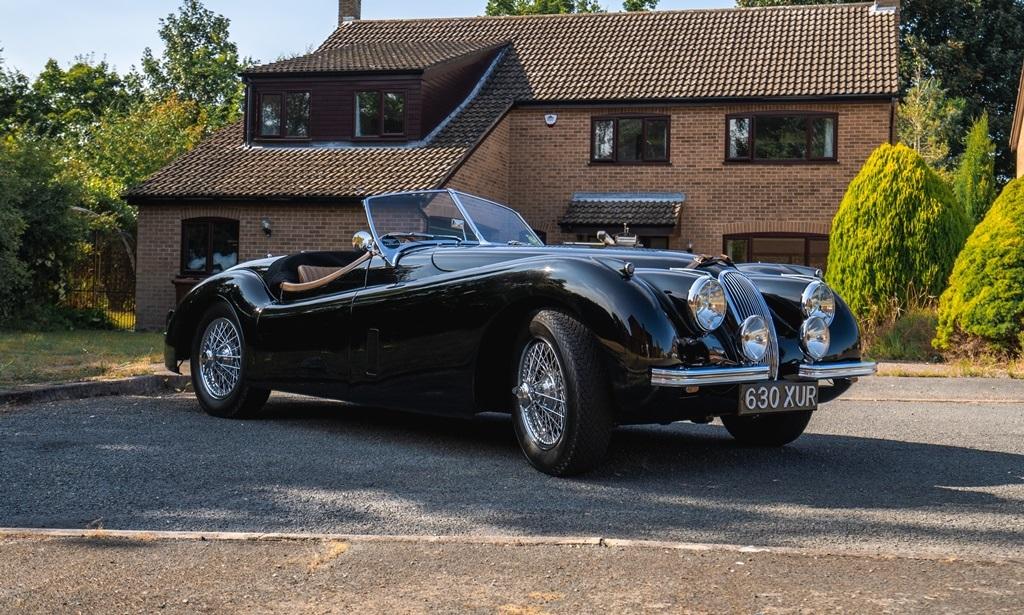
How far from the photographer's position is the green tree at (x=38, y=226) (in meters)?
18.9

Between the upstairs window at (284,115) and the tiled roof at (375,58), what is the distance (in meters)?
0.59

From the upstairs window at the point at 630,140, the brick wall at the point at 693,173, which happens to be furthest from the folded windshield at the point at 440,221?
the upstairs window at the point at 630,140

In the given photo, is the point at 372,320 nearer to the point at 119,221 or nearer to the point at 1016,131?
the point at 119,221

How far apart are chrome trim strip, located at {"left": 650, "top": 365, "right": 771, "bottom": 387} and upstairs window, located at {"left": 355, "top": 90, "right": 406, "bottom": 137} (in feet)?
61.1

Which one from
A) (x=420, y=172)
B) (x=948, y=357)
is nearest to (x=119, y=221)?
(x=420, y=172)

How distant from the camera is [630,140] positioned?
77.4ft

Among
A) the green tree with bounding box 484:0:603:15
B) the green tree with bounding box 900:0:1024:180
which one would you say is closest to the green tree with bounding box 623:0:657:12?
the green tree with bounding box 484:0:603:15

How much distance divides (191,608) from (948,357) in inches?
436

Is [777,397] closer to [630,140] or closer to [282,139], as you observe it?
[630,140]

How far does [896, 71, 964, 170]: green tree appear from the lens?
1564 inches

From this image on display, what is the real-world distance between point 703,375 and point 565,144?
63.5 feet

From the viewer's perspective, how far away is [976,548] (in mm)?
3850

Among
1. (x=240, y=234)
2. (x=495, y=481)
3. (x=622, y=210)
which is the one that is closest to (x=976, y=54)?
(x=622, y=210)

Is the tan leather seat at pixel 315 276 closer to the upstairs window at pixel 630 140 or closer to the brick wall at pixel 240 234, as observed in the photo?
the brick wall at pixel 240 234
